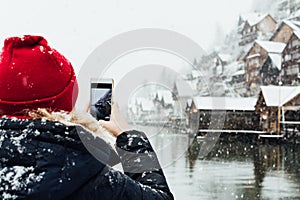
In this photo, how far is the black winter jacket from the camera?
2.44 ft

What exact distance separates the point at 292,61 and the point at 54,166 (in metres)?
30.7

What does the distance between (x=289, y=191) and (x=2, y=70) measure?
317 inches

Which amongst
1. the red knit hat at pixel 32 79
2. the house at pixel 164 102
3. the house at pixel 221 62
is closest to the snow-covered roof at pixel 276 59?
the house at pixel 221 62

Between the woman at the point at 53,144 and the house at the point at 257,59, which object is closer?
the woman at the point at 53,144

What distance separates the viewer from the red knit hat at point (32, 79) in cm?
82

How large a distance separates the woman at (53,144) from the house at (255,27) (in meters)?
39.5

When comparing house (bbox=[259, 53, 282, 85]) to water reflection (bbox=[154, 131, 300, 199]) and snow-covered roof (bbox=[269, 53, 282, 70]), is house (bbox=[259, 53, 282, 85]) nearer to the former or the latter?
snow-covered roof (bbox=[269, 53, 282, 70])

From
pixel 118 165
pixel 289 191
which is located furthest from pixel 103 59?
pixel 289 191

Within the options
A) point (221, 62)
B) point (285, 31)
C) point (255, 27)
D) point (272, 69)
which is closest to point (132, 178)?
point (272, 69)

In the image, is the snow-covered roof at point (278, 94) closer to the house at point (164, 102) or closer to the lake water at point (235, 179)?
the lake water at point (235, 179)

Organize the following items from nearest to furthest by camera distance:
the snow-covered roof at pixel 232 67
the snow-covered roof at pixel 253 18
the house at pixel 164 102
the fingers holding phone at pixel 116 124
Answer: the fingers holding phone at pixel 116 124
the house at pixel 164 102
the snow-covered roof at pixel 232 67
the snow-covered roof at pixel 253 18

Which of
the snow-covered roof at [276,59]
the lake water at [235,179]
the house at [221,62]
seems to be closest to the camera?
the lake water at [235,179]

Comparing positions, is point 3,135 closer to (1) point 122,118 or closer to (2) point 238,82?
(1) point 122,118

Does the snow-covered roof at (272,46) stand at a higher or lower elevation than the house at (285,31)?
lower
